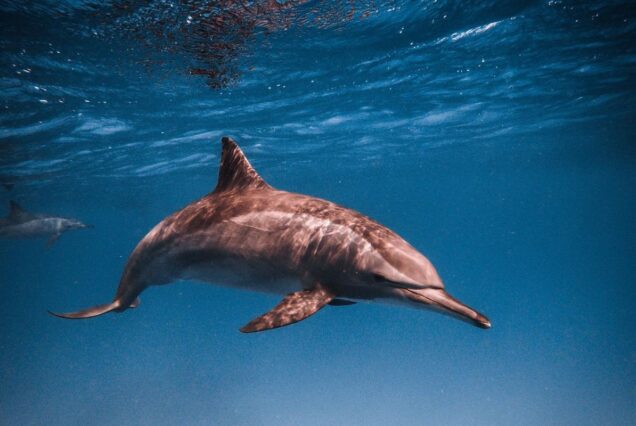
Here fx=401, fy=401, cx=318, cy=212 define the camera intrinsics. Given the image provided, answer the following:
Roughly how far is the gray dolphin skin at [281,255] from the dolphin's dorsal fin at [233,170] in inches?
0.5

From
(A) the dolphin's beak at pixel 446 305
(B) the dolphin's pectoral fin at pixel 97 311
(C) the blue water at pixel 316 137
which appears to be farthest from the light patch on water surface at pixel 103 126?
(A) the dolphin's beak at pixel 446 305

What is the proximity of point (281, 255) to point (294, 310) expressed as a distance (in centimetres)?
85

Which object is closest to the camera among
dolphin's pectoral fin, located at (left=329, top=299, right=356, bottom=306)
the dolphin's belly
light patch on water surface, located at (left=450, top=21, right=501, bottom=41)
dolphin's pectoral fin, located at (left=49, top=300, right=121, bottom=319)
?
dolphin's pectoral fin, located at (left=329, top=299, right=356, bottom=306)

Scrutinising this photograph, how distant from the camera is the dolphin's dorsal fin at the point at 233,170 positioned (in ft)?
17.9

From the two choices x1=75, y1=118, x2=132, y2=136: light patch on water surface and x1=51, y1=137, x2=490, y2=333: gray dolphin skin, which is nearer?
x1=51, y1=137, x2=490, y2=333: gray dolphin skin

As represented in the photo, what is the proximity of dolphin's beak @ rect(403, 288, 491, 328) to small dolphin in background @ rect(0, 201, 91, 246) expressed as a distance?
70.0 feet

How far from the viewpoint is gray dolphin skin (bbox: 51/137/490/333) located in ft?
11.8

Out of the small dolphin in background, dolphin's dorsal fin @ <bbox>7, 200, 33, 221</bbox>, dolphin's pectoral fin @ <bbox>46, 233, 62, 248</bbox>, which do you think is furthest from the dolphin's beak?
dolphin's pectoral fin @ <bbox>46, 233, 62, 248</bbox>

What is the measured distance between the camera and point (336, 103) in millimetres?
18250

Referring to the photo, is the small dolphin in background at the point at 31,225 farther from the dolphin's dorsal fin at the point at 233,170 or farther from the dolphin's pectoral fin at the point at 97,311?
the dolphin's dorsal fin at the point at 233,170

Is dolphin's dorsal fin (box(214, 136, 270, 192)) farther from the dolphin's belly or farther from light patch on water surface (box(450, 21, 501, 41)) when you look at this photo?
light patch on water surface (box(450, 21, 501, 41))

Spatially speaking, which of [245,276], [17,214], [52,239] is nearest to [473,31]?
[245,276]

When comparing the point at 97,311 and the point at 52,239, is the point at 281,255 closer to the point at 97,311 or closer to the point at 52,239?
the point at 97,311

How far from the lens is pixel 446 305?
3.28m
